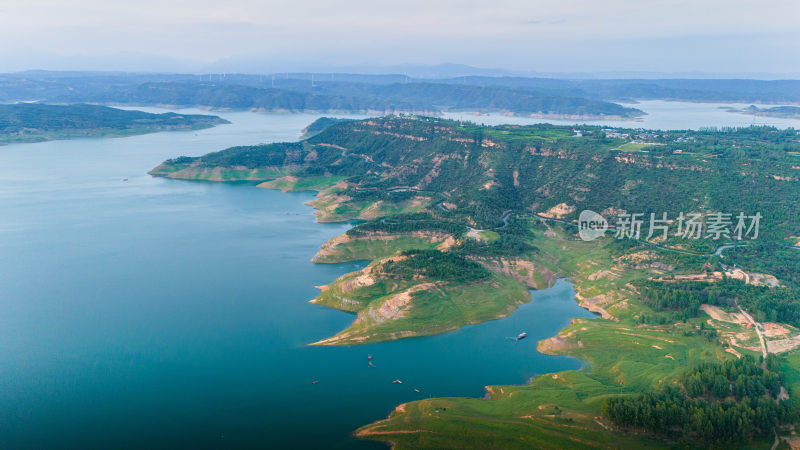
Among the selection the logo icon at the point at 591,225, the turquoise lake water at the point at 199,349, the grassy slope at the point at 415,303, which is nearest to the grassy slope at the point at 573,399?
the turquoise lake water at the point at 199,349

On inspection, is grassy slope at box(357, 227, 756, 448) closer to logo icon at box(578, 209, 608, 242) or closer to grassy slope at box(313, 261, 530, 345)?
grassy slope at box(313, 261, 530, 345)

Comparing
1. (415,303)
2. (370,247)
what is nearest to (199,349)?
(415,303)

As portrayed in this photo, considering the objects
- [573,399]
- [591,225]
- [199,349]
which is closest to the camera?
[573,399]

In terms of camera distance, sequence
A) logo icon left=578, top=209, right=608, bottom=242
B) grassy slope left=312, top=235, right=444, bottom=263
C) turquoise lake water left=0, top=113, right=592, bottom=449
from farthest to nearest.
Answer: logo icon left=578, top=209, right=608, bottom=242 < grassy slope left=312, top=235, right=444, bottom=263 < turquoise lake water left=0, top=113, right=592, bottom=449

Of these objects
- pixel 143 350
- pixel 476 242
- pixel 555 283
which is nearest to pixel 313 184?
pixel 476 242

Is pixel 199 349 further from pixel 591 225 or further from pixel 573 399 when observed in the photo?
pixel 591 225

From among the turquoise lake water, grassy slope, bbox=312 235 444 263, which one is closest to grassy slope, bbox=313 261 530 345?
the turquoise lake water
